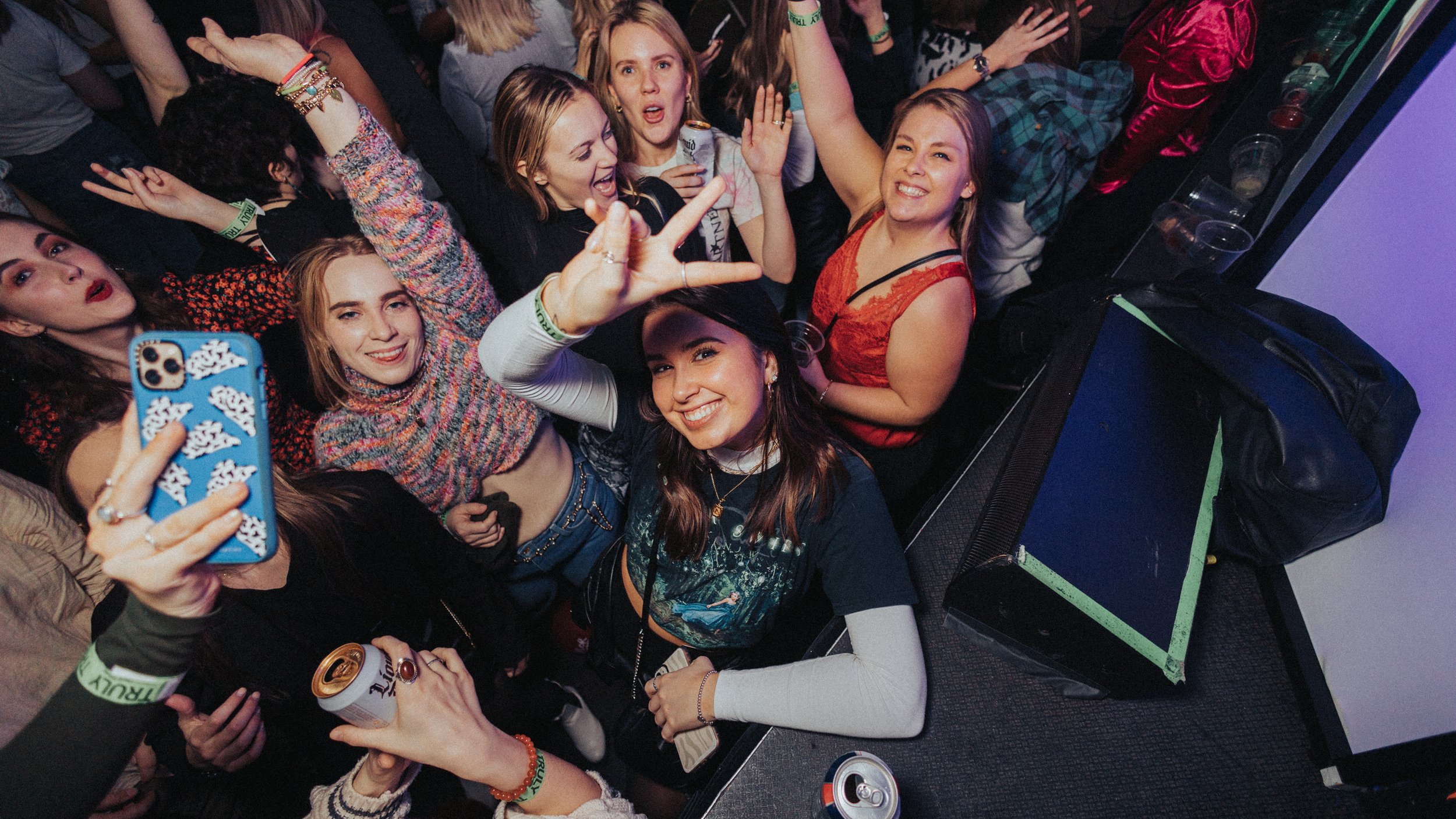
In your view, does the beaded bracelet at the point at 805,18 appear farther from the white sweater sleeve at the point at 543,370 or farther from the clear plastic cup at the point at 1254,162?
the clear plastic cup at the point at 1254,162

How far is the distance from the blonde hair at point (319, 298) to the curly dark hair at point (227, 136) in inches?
26.1

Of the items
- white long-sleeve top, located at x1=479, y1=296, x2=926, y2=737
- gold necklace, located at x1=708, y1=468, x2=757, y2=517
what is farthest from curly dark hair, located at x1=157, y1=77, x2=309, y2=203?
gold necklace, located at x1=708, y1=468, x2=757, y2=517

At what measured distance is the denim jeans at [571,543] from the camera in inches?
82.5

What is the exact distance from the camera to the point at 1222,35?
2295 millimetres

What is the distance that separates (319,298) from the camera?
1675 millimetres

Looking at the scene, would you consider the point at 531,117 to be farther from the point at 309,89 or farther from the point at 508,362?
the point at 508,362

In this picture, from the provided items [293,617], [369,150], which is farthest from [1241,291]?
[293,617]

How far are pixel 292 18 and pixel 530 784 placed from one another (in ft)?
9.44

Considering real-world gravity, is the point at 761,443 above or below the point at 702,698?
above

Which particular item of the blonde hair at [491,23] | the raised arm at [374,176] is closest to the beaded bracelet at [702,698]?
the raised arm at [374,176]

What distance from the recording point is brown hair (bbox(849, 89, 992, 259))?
188cm

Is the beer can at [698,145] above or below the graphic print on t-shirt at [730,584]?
above

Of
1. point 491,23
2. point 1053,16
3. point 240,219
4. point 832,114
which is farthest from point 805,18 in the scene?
point 240,219

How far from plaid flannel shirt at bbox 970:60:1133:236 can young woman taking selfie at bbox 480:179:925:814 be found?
4.60ft
